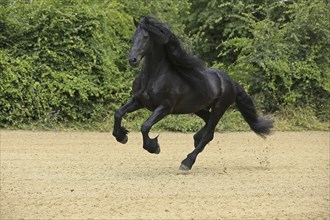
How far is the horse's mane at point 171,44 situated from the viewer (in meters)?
8.15

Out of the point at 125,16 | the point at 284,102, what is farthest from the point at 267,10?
the point at 125,16

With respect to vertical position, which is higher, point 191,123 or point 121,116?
point 121,116

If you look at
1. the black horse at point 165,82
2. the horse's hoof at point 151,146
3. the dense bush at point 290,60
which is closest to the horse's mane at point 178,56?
the black horse at point 165,82

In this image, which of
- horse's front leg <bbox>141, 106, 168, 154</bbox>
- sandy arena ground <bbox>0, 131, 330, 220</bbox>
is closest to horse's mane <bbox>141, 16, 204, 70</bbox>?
horse's front leg <bbox>141, 106, 168, 154</bbox>

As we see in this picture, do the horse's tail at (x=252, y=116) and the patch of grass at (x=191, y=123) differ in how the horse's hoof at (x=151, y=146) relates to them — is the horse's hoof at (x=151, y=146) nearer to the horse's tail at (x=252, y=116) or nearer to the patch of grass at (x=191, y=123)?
the horse's tail at (x=252, y=116)

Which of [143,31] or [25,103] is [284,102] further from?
[143,31]

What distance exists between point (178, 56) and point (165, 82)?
0.39 m

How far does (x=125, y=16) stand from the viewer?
17078 millimetres

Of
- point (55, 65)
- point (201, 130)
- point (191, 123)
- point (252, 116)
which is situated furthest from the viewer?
point (191, 123)

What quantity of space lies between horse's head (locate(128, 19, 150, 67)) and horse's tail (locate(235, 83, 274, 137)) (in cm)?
234

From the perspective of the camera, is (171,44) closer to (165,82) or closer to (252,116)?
(165,82)

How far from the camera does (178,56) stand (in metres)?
8.52

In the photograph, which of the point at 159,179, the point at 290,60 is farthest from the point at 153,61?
the point at 290,60

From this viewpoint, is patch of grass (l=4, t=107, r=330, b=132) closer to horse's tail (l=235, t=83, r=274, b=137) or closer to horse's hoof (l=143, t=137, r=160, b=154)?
horse's tail (l=235, t=83, r=274, b=137)
